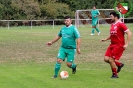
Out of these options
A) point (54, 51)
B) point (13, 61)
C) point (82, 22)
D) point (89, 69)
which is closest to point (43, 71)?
point (89, 69)

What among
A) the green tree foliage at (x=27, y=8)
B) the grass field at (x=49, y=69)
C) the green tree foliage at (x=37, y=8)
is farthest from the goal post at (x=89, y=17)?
the grass field at (x=49, y=69)

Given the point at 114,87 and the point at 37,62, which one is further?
the point at 37,62

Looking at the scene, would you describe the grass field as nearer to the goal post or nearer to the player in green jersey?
the player in green jersey

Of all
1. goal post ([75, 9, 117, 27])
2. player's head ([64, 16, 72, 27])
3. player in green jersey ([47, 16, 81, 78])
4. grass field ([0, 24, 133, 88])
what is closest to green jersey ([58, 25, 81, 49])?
player in green jersey ([47, 16, 81, 78])

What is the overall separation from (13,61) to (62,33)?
4.15 metres

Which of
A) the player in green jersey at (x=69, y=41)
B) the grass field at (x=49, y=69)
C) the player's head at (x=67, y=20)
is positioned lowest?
the grass field at (x=49, y=69)

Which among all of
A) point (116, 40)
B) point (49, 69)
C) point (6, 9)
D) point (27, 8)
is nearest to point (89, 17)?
point (27, 8)

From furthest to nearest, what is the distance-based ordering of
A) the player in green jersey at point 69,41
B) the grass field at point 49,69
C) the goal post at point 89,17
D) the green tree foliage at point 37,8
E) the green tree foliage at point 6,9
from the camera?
1. the green tree foliage at point 6,9
2. the green tree foliage at point 37,8
3. the goal post at point 89,17
4. the player in green jersey at point 69,41
5. the grass field at point 49,69

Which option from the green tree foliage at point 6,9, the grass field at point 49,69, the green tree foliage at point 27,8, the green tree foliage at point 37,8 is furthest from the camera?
the green tree foliage at point 6,9

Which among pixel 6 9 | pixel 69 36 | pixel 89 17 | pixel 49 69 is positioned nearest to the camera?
pixel 69 36

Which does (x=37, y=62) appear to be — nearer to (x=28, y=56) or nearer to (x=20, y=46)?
(x=28, y=56)

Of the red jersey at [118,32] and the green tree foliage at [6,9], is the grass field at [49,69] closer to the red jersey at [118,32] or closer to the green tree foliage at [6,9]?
the red jersey at [118,32]

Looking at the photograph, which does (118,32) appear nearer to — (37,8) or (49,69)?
(49,69)

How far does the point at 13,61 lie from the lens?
15.1 meters
